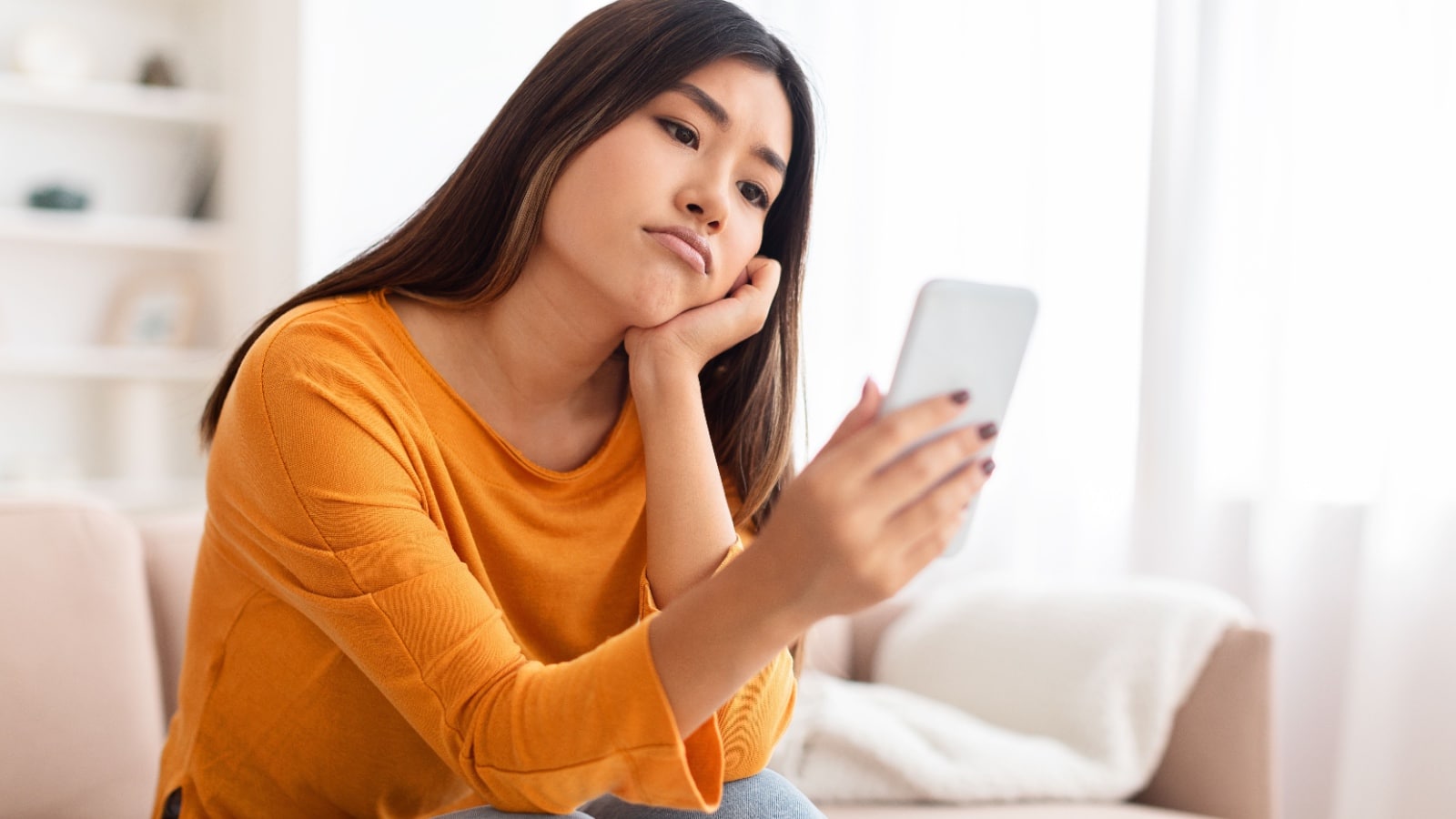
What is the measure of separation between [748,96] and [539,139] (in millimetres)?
193

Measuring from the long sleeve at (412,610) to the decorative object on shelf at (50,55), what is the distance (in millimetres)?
3255

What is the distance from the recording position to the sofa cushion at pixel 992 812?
163cm

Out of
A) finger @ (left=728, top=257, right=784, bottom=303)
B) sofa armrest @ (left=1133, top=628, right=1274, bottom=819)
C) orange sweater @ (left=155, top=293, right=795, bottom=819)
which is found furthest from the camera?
sofa armrest @ (left=1133, top=628, right=1274, bottom=819)

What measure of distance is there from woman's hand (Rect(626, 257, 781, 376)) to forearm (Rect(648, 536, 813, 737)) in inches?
15.1

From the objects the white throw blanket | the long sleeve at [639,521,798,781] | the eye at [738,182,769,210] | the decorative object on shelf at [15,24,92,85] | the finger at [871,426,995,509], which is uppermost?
the decorative object on shelf at [15,24,92,85]

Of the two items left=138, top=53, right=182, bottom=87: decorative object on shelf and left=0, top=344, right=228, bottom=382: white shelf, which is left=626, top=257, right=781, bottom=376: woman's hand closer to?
left=0, top=344, right=228, bottom=382: white shelf

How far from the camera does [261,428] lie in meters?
1.01

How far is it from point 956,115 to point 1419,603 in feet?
4.63

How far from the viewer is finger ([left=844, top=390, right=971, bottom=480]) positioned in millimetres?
763

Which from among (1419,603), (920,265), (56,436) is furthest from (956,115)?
(56,436)

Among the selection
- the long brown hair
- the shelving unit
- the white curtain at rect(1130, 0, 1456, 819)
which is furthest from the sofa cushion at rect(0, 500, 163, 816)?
the shelving unit

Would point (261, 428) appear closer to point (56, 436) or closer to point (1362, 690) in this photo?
point (1362, 690)

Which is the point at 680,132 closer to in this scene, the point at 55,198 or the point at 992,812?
the point at 992,812

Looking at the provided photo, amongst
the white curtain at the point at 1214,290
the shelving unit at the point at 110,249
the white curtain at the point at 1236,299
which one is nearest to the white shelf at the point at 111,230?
the shelving unit at the point at 110,249
